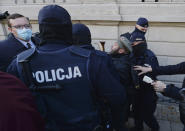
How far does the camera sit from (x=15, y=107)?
81 cm

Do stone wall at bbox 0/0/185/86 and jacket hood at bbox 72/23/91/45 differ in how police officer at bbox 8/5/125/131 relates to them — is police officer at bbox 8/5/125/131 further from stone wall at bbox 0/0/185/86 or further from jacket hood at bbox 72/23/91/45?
Answer: stone wall at bbox 0/0/185/86

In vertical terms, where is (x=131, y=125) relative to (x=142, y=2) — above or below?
below

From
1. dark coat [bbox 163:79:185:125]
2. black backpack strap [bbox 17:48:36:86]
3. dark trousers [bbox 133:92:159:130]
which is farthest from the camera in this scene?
dark trousers [bbox 133:92:159:130]

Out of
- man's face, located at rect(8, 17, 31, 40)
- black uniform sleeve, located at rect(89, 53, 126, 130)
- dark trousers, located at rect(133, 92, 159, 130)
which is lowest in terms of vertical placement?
dark trousers, located at rect(133, 92, 159, 130)

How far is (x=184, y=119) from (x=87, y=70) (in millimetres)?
1301

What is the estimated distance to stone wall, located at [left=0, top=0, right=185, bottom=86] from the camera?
4.23m

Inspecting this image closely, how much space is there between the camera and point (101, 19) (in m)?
4.51

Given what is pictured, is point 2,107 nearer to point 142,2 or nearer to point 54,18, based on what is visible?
point 54,18

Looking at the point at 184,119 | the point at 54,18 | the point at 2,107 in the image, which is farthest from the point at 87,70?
the point at 184,119

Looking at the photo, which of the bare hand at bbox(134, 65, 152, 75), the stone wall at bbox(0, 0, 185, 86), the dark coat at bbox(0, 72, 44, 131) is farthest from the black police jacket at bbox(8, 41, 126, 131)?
the stone wall at bbox(0, 0, 185, 86)

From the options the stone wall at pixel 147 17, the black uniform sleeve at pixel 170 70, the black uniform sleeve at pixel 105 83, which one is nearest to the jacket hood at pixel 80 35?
the black uniform sleeve at pixel 105 83

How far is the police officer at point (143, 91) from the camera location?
2597mm

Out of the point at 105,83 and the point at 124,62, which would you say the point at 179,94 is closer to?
the point at 124,62

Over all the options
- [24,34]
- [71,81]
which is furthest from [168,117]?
[24,34]
